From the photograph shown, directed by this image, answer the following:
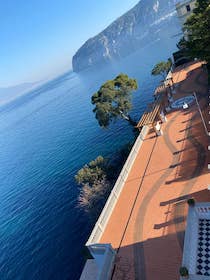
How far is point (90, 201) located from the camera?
102 ft

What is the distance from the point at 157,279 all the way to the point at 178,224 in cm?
376

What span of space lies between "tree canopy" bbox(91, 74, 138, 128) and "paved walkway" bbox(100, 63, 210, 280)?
11.7 meters

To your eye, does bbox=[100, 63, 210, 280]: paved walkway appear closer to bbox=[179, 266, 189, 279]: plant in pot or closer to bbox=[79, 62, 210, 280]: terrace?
bbox=[79, 62, 210, 280]: terrace

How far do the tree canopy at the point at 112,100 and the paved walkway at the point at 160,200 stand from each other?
38.4 feet

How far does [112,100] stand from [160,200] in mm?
24048

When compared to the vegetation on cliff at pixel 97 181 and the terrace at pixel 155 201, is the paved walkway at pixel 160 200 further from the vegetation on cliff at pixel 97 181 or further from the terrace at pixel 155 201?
the vegetation on cliff at pixel 97 181

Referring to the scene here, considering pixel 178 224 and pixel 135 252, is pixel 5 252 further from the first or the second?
pixel 178 224

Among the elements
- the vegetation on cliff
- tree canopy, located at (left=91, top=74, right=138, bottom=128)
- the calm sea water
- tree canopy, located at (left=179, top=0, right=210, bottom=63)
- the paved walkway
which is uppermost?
tree canopy, located at (left=179, top=0, right=210, bottom=63)

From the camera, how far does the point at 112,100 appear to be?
40656 millimetres

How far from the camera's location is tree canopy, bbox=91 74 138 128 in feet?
131

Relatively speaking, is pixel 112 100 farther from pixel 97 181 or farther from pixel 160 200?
pixel 160 200

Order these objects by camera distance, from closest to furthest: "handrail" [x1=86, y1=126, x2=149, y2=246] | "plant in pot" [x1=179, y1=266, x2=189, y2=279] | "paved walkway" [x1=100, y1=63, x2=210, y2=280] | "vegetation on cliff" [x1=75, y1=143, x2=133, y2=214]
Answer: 1. "plant in pot" [x1=179, y1=266, x2=189, y2=279]
2. "paved walkway" [x1=100, y1=63, x2=210, y2=280]
3. "handrail" [x1=86, y1=126, x2=149, y2=246]
4. "vegetation on cliff" [x1=75, y1=143, x2=133, y2=214]

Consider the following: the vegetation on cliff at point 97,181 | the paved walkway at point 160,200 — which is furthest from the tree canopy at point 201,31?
the vegetation on cliff at point 97,181

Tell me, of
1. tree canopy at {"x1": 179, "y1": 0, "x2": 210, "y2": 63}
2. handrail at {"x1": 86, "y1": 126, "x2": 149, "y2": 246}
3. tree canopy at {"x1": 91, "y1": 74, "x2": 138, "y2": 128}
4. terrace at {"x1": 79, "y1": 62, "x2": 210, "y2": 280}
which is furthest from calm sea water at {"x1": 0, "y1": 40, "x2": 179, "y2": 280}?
tree canopy at {"x1": 179, "y1": 0, "x2": 210, "y2": 63}
